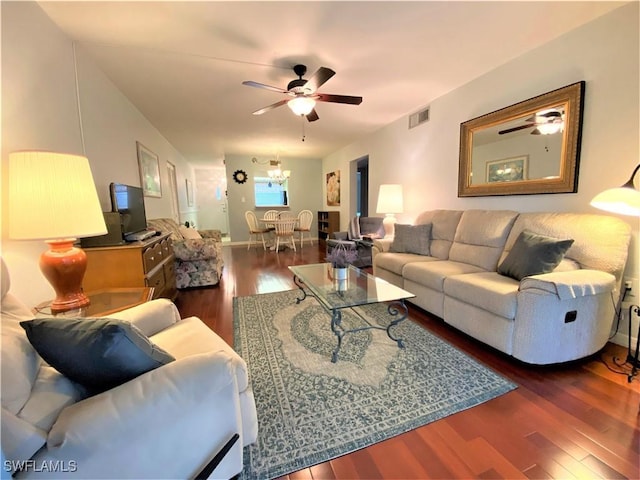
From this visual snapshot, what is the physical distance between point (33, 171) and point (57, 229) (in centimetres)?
29

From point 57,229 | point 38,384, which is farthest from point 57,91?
point 38,384

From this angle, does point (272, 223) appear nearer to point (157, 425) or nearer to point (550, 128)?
point (550, 128)

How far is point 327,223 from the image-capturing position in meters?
7.05

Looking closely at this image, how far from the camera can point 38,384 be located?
0.82m

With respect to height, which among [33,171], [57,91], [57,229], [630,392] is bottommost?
[630,392]

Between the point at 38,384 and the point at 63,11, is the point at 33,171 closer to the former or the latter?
the point at 38,384

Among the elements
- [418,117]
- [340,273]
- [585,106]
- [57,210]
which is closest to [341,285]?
[340,273]

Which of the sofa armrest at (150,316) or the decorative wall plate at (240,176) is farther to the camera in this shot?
the decorative wall plate at (240,176)

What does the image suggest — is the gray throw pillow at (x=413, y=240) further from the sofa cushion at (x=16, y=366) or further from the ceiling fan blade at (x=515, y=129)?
the sofa cushion at (x=16, y=366)

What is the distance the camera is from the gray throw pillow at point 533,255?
1926 millimetres

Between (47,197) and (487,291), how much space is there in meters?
2.67

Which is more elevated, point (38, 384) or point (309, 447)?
point (38, 384)

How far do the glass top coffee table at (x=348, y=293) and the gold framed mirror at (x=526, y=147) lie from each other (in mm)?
1597

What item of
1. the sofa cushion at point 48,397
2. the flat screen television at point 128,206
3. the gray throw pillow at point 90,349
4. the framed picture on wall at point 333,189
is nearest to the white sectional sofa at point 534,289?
the gray throw pillow at point 90,349
